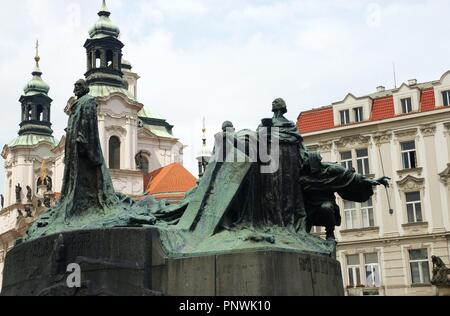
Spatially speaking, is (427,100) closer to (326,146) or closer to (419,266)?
(326,146)

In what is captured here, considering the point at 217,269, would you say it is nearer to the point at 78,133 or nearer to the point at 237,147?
the point at 237,147

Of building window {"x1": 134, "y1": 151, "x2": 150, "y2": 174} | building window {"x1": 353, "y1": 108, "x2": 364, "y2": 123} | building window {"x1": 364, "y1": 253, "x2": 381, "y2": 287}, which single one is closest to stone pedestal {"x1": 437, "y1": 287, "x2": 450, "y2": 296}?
building window {"x1": 364, "y1": 253, "x2": 381, "y2": 287}

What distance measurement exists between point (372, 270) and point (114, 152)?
27.8 metres

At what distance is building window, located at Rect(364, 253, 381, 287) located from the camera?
32000 millimetres

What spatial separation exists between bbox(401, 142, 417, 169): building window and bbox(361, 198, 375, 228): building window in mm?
2335

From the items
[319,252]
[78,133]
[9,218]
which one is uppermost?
[9,218]

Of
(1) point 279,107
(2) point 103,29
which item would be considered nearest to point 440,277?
(1) point 279,107

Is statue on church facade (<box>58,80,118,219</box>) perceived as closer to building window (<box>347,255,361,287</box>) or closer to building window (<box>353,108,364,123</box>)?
building window (<box>347,255,361,287</box>)

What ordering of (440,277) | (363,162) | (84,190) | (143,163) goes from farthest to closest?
(143,163) < (363,162) < (440,277) < (84,190)


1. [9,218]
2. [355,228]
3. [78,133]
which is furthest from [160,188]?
[78,133]

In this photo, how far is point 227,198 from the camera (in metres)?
10.2

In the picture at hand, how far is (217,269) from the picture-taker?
30.0ft
